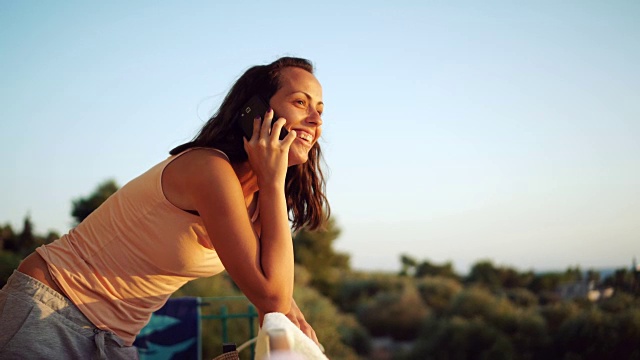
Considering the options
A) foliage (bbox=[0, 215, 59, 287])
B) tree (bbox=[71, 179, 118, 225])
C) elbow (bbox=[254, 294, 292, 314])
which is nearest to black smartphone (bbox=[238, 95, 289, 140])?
elbow (bbox=[254, 294, 292, 314])

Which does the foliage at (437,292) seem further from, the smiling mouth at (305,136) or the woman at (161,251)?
the woman at (161,251)

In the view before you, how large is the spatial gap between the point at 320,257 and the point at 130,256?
42.8 ft

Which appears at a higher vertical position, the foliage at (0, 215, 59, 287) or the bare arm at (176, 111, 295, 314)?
the foliage at (0, 215, 59, 287)

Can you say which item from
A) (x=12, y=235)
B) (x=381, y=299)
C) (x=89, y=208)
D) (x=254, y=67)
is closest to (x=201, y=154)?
(x=254, y=67)

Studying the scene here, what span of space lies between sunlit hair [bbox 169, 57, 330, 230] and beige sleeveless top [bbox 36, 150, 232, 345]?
0.61ft

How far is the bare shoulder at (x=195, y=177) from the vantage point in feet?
4.34

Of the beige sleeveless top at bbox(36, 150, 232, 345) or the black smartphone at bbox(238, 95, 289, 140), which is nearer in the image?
the beige sleeveless top at bbox(36, 150, 232, 345)

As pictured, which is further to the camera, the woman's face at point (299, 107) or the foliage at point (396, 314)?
the foliage at point (396, 314)

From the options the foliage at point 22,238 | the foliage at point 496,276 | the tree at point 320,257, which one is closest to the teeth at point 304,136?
the foliage at point 22,238

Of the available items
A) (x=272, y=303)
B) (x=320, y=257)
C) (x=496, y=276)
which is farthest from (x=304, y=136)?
(x=320, y=257)

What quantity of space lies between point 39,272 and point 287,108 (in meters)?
0.75

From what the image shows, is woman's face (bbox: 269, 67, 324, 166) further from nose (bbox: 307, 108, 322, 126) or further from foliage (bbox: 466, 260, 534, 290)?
foliage (bbox: 466, 260, 534, 290)

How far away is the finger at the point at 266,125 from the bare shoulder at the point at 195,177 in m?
0.15

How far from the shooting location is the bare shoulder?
1324mm
